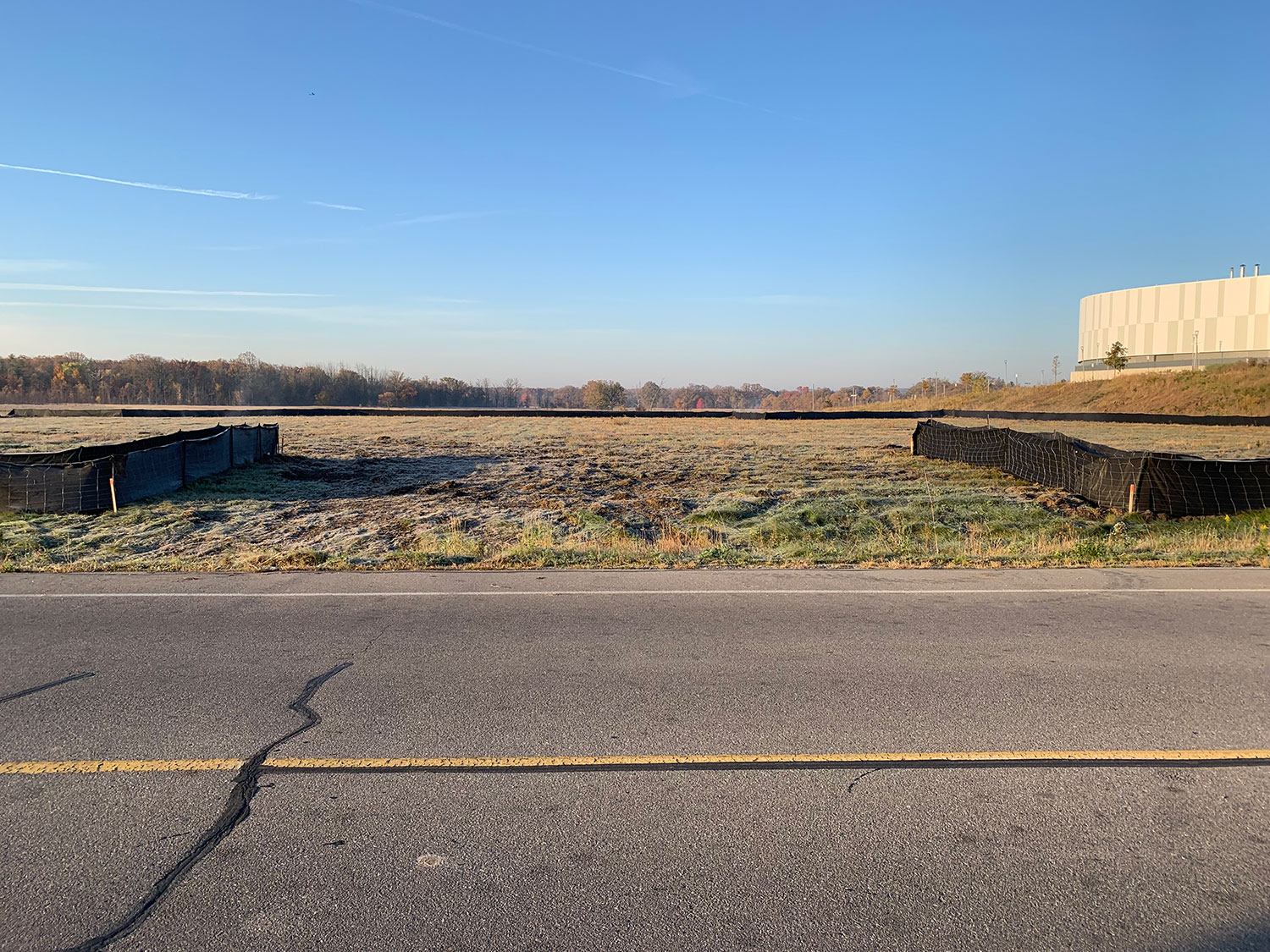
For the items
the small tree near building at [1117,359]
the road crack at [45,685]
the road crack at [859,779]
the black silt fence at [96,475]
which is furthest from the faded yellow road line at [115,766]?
the small tree near building at [1117,359]

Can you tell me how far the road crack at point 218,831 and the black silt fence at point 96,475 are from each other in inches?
533

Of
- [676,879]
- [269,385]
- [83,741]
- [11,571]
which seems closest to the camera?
[676,879]

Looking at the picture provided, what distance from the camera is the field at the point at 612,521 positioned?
11828mm

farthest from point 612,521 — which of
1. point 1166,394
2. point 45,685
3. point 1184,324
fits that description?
point 1184,324

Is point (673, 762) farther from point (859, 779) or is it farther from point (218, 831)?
point (218, 831)

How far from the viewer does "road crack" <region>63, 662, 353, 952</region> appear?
3.27 m

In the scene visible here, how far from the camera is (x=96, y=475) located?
16.6 metres

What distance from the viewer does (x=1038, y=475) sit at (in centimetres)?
2203

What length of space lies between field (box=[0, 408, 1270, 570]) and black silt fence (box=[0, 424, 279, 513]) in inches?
16.0

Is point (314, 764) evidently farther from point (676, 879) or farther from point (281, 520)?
point (281, 520)

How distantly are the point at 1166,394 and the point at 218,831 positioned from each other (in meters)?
78.0

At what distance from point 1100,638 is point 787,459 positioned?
24377 mm

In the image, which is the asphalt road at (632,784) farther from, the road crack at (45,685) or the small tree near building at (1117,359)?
the small tree near building at (1117,359)

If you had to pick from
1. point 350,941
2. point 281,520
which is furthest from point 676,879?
point 281,520
